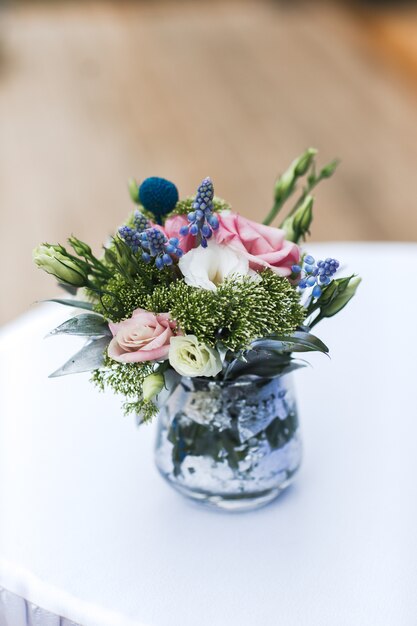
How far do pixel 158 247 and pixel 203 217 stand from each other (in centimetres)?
4

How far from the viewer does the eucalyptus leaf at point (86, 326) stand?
2.18ft

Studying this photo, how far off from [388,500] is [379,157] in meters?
2.39

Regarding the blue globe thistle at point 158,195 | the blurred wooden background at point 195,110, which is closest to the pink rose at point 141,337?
the blue globe thistle at point 158,195

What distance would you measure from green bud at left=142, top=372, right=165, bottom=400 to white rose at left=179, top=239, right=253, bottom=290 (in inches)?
3.1

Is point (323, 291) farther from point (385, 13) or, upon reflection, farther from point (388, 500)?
point (385, 13)

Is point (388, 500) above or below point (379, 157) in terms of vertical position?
below

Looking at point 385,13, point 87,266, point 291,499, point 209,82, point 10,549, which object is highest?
point 385,13

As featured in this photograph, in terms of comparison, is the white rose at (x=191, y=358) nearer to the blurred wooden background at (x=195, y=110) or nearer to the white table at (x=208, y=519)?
the white table at (x=208, y=519)

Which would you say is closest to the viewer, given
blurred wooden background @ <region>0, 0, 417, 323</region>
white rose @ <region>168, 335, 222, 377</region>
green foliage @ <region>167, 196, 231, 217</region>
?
white rose @ <region>168, 335, 222, 377</region>

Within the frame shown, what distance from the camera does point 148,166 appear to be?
3.13 m

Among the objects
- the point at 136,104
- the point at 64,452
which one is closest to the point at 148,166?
the point at 136,104

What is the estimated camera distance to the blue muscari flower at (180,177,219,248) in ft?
2.08

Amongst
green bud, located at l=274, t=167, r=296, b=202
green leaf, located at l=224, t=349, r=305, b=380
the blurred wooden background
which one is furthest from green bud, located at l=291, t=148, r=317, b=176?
the blurred wooden background

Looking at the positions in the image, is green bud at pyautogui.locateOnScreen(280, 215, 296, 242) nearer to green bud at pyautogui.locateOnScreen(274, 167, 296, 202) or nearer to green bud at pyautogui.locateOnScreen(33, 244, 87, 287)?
green bud at pyautogui.locateOnScreen(274, 167, 296, 202)
